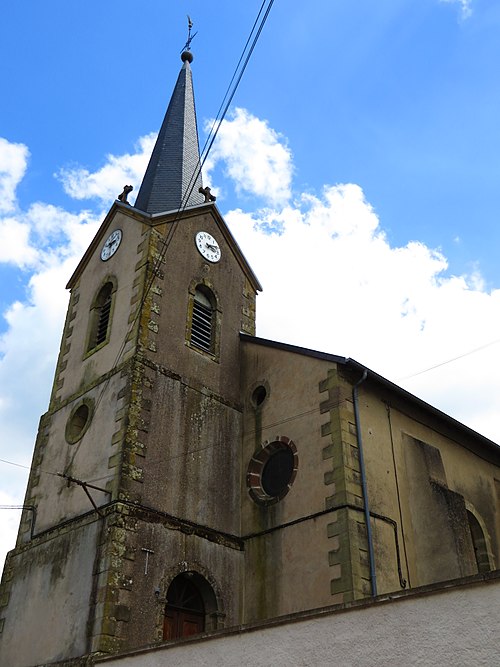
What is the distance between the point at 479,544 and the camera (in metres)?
14.6

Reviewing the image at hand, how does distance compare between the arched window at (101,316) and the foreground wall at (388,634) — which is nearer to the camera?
the foreground wall at (388,634)

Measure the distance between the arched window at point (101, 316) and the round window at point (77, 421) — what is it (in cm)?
149

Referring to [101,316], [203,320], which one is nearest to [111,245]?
[101,316]

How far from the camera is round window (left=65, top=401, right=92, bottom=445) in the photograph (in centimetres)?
1424

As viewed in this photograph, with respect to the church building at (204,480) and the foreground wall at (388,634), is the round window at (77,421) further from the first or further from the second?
the foreground wall at (388,634)

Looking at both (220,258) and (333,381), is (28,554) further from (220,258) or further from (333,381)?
(220,258)

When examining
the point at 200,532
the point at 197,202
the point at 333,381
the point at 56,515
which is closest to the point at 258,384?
the point at 333,381

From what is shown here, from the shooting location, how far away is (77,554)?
1205 cm

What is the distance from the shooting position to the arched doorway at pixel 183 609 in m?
11.9

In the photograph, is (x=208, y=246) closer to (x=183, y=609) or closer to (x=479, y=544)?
(x=183, y=609)

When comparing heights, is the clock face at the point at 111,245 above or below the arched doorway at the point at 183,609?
above

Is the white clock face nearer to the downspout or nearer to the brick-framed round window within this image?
the brick-framed round window

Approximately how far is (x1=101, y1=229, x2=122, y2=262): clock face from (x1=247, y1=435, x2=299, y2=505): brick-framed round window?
6.15m

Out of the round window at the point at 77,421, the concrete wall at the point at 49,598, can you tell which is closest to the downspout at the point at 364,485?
the concrete wall at the point at 49,598
